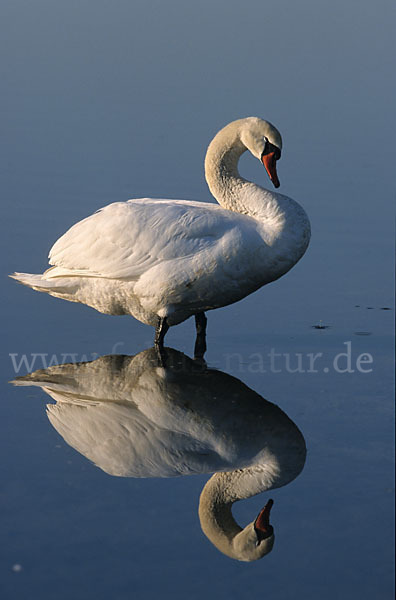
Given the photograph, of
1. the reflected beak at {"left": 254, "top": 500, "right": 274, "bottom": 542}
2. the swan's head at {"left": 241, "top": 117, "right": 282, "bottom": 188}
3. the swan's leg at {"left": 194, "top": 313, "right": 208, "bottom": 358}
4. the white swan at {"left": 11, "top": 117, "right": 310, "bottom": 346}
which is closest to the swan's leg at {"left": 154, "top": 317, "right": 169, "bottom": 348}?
the white swan at {"left": 11, "top": 117, "right": 310, "bottom": 346}

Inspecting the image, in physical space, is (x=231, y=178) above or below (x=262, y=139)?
below

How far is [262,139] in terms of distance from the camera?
812 centimetres

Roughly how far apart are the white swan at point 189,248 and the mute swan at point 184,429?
507mm

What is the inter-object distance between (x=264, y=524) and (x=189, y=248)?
285cm

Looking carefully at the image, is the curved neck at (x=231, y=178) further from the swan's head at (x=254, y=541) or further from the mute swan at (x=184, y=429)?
the swan's head at (x=254, y=541)

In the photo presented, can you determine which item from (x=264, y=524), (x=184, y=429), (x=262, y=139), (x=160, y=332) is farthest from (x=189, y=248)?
(x=264, y=524)

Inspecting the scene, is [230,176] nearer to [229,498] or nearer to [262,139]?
[262,139]

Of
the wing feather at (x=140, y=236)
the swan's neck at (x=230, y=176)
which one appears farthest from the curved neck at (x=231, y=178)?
the wing feather at (x=140, y=236)

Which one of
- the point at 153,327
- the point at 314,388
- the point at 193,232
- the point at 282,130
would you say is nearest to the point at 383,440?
the point at 314,388

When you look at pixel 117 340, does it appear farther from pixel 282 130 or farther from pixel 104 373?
pixel 282 130

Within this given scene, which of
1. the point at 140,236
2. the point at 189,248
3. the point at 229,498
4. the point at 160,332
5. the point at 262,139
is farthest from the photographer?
the point at 262,139

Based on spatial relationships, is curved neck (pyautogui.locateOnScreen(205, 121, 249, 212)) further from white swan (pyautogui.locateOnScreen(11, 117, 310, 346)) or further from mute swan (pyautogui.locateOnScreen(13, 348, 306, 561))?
mute swan (pyautogui.locateOnScreen(13, 348, 306, 561))

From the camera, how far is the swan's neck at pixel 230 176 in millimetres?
8008

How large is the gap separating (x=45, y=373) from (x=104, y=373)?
421 millimetres
